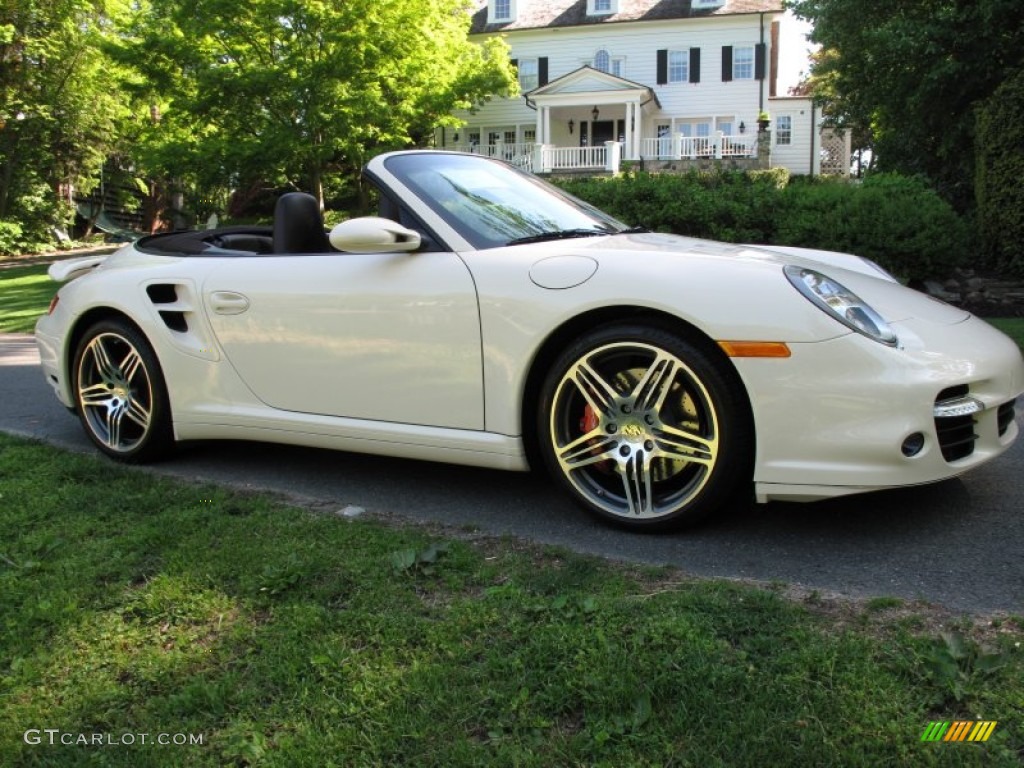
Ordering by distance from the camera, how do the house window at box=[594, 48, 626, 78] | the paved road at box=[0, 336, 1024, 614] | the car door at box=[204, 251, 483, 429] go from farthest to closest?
the house window at box=[594, 48, 626, 78] < the car door at box=[204, 251, 483, 429] < the paved road at box=[0, 336, 1024, 614]

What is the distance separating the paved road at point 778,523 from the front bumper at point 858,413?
25 centimetres

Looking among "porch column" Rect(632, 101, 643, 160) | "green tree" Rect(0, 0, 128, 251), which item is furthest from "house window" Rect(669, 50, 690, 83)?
"green tree" Rect(0, 0, 128, 251)

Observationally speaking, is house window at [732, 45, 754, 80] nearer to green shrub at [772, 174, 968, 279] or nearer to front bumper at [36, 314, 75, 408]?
green shrub at [772, 174, 968, 279]

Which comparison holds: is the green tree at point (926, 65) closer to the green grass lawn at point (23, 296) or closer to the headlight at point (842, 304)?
the headlight at point (842, 304)

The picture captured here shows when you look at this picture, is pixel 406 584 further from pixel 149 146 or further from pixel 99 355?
pixel 149 146

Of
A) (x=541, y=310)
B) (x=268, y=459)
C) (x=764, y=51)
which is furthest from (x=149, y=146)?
(x=764, y=51)

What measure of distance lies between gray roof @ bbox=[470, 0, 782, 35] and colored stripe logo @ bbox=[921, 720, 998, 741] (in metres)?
34.0

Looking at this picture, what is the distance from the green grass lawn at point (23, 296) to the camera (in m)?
11.4

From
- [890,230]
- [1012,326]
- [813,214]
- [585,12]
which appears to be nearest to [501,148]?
[585,12]

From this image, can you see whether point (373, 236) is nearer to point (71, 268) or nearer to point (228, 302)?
point (228, 302)

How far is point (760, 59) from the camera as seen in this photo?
1265 inches

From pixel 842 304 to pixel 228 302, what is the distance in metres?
2.58

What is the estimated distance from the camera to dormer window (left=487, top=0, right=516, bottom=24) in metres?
34.5

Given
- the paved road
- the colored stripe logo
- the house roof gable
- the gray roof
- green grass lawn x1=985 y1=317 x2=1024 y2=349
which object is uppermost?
the gray roof
